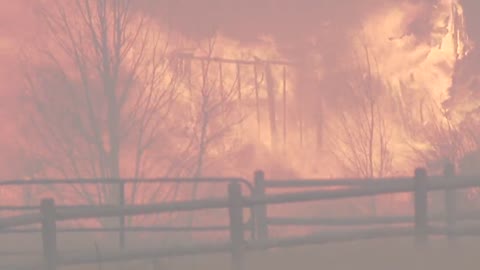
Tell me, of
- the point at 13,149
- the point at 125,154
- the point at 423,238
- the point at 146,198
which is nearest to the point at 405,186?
the point at 423,238

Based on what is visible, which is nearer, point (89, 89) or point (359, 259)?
point (359, 259)

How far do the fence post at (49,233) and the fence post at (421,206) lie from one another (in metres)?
3.90

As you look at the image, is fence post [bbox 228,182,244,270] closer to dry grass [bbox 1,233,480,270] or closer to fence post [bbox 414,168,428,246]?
dry grass [bbox 1,233,480,270]

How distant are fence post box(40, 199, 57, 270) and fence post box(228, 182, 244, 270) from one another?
192cm

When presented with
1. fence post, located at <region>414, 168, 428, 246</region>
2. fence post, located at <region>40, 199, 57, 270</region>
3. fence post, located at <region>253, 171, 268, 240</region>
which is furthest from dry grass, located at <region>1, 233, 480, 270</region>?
fence post, located at <region>40, 199, 57, 270</region>

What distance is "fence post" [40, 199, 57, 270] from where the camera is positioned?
39.0 feet

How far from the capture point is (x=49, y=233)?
39.2 feet

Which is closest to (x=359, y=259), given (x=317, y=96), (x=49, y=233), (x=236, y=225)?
(x=236, y=225)

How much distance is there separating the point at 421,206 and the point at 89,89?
2671 cm

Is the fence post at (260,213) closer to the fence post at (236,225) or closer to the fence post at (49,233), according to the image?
the fence post at (236,225)

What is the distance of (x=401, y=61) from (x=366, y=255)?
42533 millimetres

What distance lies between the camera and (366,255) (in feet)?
40.7

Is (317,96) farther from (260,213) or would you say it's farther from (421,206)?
(421,206)

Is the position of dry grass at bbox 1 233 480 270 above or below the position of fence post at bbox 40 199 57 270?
below
